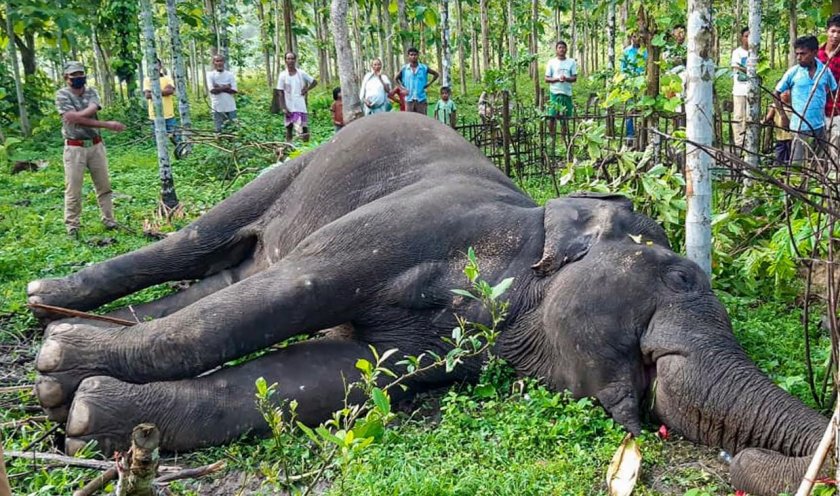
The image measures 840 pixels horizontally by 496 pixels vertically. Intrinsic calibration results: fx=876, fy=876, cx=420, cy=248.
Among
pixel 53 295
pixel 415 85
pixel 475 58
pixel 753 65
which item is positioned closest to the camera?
pixel 53 295

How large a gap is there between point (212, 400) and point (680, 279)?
2468 mm

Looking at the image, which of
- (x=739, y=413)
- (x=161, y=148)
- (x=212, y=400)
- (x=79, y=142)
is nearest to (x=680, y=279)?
(x=739, y=413)

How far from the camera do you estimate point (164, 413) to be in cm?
439

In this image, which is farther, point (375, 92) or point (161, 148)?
point (375, 92)

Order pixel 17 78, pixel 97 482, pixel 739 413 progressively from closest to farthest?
pixel 97 482, pixel 739 413, pixel 17 78

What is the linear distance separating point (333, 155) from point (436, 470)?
2.92 m

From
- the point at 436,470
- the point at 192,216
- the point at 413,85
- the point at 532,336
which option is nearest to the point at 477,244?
the point at 532,336

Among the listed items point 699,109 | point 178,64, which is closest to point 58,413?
point 699,109

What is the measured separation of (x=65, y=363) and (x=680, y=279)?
10.6ft

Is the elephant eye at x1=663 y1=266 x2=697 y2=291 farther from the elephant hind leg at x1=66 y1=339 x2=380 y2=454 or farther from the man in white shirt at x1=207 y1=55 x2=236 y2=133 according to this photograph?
the man in white shirt at x1=207 y1=55 x2=236 y2=133

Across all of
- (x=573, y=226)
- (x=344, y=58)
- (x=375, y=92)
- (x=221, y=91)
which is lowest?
(x=573, y=226)

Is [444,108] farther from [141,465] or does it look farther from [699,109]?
[141,465]

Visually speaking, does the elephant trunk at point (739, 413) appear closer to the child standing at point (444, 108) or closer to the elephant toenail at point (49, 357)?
the elephant toenail at point (49, 357)

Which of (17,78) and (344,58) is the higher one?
(17,78)
